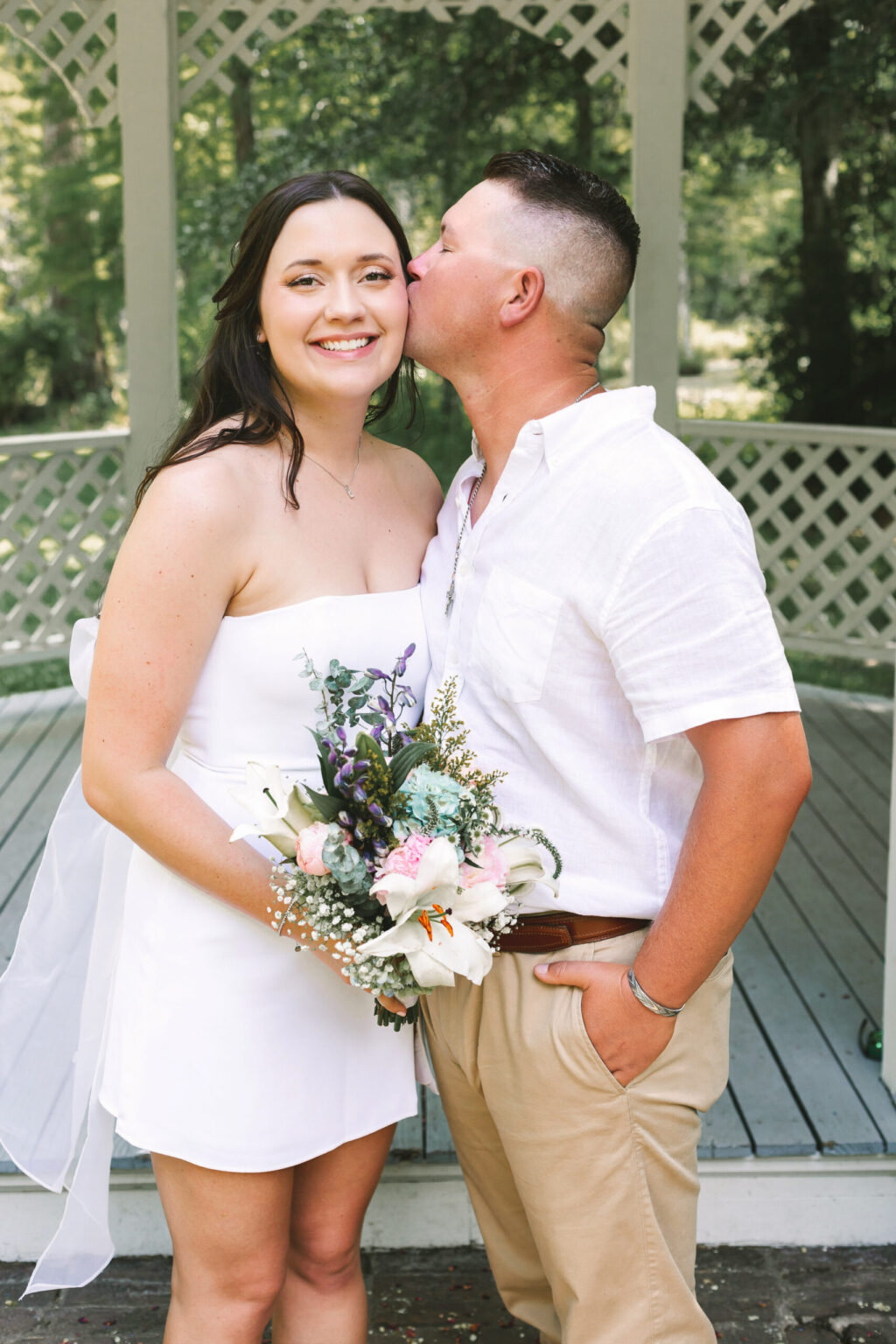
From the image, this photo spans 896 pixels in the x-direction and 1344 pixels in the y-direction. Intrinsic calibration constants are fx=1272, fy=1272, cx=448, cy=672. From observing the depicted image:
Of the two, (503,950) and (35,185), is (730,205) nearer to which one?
(35,185)

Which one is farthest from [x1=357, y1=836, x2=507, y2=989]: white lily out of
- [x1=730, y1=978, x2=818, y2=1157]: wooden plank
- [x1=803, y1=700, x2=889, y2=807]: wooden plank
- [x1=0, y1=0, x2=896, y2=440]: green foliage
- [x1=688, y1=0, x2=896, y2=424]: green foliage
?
[x1=688, y1=0, x2=896, y2=424]: green foliage

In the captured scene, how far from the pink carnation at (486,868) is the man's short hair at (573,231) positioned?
2.85ft

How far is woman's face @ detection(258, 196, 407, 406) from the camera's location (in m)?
1.96

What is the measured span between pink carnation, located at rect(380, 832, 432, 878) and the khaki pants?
1.45 ft

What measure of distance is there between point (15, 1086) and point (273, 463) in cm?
121

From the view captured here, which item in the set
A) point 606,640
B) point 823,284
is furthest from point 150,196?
point 823,284

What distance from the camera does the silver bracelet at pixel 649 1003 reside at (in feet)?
5.98

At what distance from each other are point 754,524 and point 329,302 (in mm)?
5637

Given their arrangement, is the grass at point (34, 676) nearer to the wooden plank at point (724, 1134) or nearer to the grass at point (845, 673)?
the grass at point (845, 673)

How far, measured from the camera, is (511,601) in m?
1.87

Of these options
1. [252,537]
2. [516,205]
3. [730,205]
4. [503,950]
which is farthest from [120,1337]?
[730,205]

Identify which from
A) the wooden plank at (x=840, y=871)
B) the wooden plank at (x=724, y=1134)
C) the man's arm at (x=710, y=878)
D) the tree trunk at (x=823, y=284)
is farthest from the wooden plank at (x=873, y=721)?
the tree trunk at (x=823, y=284)

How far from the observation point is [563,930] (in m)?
1.92

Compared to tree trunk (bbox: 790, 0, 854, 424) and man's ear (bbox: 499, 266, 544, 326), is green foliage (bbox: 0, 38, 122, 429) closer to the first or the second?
tree trunk (bbox: 790, 0, 854, 424)
